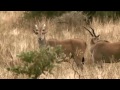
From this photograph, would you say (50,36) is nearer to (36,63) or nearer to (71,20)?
(71,20)

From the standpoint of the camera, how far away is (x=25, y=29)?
17.3m

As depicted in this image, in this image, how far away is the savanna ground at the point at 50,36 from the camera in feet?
27.6

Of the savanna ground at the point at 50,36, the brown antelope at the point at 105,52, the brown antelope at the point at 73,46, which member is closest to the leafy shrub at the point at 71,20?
the savanna ground at the point at 50,36

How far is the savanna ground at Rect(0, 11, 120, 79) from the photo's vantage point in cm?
840

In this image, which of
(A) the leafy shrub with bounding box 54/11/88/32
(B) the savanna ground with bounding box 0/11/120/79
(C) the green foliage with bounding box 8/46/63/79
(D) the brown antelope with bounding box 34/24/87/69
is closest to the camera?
(C) the green foliage with bounding box 8/46/63/79

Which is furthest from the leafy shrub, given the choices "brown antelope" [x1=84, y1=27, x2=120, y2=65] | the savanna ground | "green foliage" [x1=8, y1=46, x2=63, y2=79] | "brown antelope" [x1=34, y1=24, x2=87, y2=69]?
"green foliage" [x1=8, y1=46, x2=63, y2=79]

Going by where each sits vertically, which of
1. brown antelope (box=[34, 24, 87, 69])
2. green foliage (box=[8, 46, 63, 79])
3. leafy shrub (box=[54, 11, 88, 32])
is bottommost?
green foliage (box=[8, 46, 63, 79])

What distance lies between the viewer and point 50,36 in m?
15.4

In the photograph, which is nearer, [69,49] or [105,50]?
[105,50]

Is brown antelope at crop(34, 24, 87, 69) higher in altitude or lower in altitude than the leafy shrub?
lower

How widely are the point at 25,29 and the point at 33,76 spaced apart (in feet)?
29.6

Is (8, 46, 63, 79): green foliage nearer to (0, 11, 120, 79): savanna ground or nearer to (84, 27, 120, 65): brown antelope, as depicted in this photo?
(0, 11, 120, 79): savanna ground

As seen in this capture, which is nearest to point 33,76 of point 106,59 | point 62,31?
point 106,59
